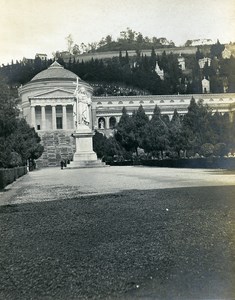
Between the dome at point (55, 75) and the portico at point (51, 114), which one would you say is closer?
the portico at point (51, 114)

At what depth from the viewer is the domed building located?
84.7m

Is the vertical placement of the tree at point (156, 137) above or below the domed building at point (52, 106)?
below

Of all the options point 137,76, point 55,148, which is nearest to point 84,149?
point 55,148

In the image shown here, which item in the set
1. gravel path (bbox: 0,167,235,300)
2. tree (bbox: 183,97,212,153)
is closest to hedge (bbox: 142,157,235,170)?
tree (bbox: 183,97,212,153)

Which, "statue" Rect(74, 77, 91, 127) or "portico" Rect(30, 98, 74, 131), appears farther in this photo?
"portico" Rect(30, 98, 74, 131)

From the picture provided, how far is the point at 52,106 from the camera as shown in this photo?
97312 millimetres

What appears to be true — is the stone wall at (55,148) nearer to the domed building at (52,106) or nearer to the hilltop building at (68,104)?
the domed building at (52,106)

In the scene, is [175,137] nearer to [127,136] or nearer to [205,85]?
[127,136]

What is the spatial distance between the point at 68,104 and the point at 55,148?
75.1 feet

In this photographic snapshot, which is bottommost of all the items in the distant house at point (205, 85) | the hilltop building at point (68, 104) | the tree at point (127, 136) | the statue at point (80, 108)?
the tree at point (127, 136)

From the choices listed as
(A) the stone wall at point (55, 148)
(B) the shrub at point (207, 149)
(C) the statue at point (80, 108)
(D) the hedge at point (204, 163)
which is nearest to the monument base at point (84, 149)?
(C) the statue at point (80, 108)

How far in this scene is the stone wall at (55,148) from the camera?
69.0 metres

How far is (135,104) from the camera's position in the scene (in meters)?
108

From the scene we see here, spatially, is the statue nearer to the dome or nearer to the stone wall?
the stone wall
